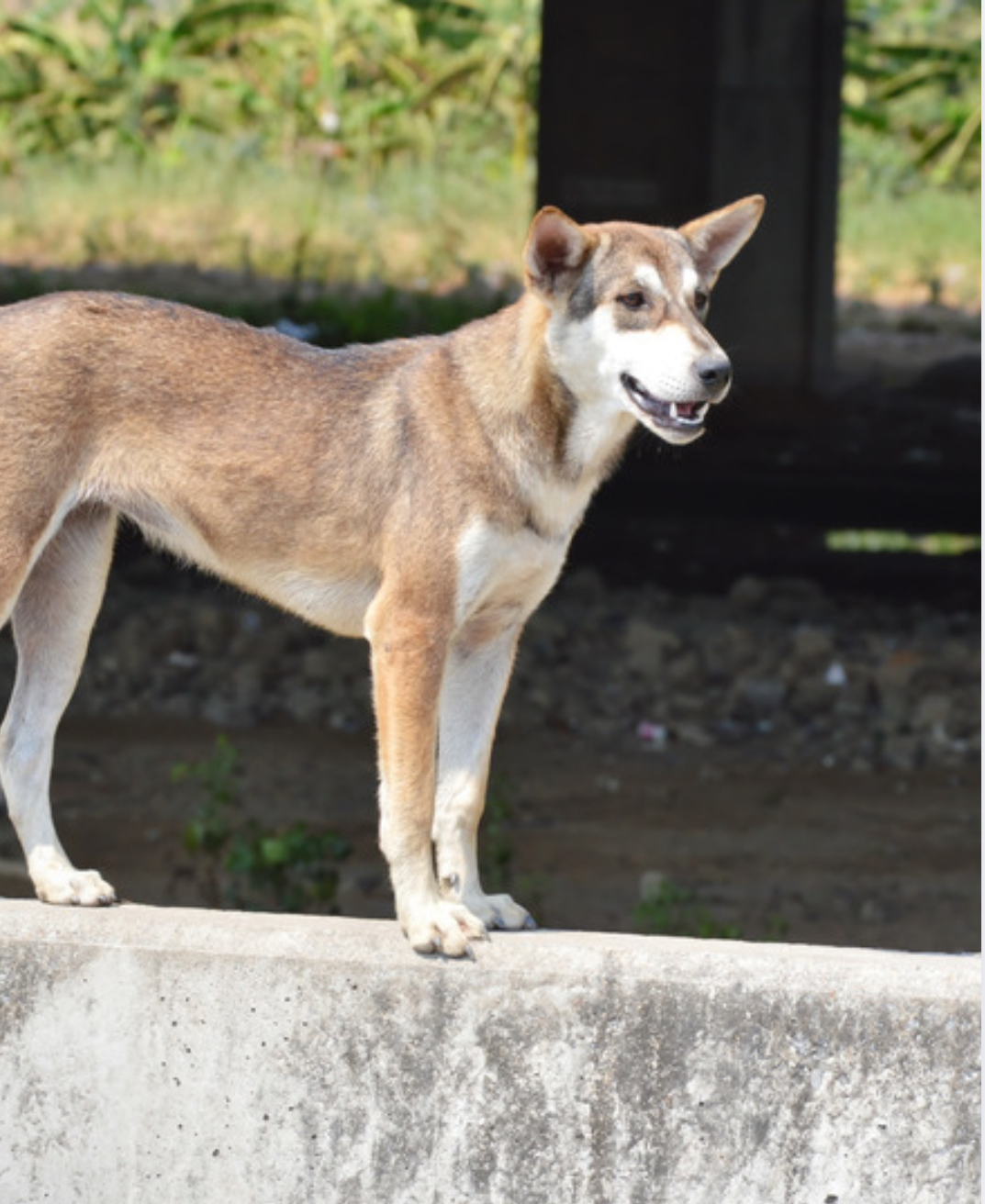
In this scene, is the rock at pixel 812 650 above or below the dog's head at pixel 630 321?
below

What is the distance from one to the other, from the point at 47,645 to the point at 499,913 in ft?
3.54

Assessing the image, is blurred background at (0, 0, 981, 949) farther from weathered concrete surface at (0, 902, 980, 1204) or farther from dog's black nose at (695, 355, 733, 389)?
dog's black nose at (695, 355, 733, 389)

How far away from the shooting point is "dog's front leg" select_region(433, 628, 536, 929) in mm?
4266

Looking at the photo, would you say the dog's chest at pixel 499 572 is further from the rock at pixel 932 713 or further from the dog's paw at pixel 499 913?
the rock at pixel 932 713

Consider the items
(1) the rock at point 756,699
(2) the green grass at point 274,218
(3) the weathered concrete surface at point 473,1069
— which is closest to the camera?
(3) the weathered concrete surface at point 473,1069

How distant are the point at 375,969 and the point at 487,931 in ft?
0.90

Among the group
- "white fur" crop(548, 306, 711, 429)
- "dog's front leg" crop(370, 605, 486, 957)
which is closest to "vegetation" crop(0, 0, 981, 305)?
"white fur" crop(548, 306, 711, 429)

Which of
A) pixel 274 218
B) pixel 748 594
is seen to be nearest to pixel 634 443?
pixel 748 594

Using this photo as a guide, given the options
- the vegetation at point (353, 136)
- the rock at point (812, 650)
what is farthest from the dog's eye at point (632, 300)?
the vegetation at point (353, 136)

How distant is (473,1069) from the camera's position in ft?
12.4

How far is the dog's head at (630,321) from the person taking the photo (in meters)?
3.83

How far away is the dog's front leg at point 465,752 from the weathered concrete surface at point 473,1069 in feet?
1.43

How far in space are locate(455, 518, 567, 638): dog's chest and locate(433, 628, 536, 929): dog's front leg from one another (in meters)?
0.07

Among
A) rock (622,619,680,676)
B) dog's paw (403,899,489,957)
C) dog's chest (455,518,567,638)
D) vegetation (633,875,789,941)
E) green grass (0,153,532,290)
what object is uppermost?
dog's chest (455,518,567,638)
